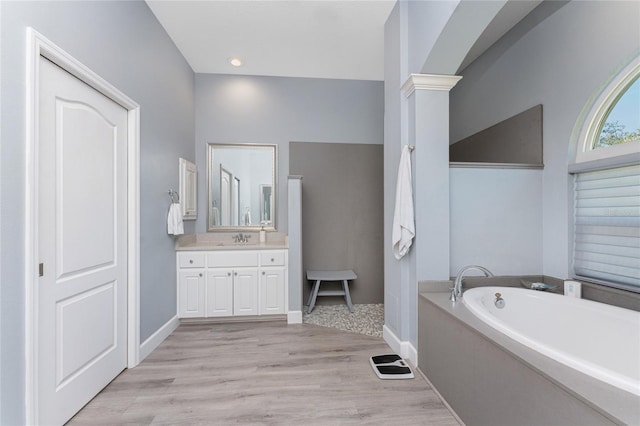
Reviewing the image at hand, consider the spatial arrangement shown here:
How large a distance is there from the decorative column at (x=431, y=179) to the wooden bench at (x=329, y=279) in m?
1.36

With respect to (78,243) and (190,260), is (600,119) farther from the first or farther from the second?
(190,260)

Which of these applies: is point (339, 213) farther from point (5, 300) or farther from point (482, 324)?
point (5, 300)

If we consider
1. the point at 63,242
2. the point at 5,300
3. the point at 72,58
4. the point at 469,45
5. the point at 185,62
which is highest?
the point at 185,62

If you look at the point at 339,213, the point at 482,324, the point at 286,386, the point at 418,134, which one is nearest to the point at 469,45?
the point at 418,134

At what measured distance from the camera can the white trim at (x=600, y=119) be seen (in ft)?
5.81

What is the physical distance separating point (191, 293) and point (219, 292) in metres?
0.29

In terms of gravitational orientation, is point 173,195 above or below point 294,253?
above

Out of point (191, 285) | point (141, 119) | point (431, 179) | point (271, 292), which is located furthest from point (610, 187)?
point (191, 285)

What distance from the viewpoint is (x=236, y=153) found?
3.58 meters

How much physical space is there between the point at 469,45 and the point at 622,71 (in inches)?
38.7

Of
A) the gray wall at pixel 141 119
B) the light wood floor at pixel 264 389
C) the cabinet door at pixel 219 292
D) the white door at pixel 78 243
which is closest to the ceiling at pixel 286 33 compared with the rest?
the gray wall at pixel 141 119

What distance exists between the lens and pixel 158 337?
2.55 metres

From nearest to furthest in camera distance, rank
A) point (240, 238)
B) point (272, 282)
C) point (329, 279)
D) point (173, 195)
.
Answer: point (173, 195)
point (272, 282)
point (329, 279)
point (240, 238)

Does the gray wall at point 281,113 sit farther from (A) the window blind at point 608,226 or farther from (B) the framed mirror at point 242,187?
(A) the window blind at point 608,226
